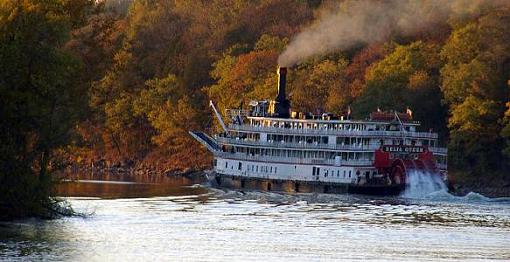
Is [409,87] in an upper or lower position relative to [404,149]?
upper

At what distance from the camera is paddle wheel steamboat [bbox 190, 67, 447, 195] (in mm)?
102250

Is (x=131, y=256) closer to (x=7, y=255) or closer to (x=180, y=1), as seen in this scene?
(x=7, y=255)

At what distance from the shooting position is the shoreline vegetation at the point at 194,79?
2648 inches

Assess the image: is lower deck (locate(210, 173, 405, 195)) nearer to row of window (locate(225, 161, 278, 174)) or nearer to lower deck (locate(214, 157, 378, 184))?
lower deck (locate(214, 157, 378, 184))

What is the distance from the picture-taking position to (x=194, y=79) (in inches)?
5669

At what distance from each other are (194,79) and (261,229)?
239 ft

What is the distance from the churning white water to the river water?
1265 millimetres

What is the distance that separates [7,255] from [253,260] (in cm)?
880

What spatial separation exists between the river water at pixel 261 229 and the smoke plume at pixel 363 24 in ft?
91.8

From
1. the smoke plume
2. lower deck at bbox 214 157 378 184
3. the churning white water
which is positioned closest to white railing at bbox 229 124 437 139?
lower deck at bbox 214 157 378 184

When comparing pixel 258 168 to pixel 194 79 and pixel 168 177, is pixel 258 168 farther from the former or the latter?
pixel 194 79

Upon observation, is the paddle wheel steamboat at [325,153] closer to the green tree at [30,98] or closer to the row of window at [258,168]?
the row of window at [258,168]

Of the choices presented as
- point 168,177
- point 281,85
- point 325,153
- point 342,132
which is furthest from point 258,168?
point 168,177

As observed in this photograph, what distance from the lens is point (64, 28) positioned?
6794 cm
